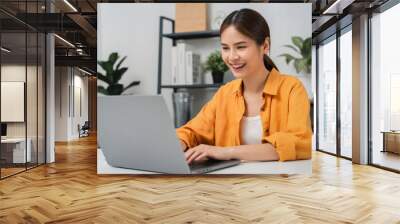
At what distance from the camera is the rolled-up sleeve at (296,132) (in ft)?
17.2

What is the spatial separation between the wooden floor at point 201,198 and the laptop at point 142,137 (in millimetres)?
293

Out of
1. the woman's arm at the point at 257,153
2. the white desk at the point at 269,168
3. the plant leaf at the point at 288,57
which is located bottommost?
the white desk at the point at 269,168

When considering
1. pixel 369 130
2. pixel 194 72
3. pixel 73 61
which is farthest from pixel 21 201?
pixel 73 61

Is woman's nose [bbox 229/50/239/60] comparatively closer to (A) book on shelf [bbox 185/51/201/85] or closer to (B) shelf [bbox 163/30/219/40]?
(B) shelf [bbox 163/30/219/40]

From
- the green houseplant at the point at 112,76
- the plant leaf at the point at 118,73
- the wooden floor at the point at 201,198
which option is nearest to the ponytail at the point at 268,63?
the wooden floor at the point at 201,198

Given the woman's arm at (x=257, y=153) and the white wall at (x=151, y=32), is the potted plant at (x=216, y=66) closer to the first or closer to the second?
the white wall at (x=151, y=32)

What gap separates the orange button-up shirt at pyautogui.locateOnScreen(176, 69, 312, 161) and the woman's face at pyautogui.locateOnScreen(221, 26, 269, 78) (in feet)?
0.52

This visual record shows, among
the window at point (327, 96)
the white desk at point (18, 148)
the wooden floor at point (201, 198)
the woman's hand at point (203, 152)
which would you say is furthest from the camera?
the window at point (327, 96)

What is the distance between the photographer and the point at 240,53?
5215 millimetres

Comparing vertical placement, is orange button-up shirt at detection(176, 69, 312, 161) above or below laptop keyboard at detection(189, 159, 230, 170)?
above

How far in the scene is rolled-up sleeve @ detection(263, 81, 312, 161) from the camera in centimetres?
525

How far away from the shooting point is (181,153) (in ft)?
17.5

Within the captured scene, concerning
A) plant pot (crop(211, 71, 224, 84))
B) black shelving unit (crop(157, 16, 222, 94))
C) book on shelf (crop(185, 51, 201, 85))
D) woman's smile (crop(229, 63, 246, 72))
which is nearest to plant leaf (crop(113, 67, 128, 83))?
black shelving unit (crop(157, 16, 222, 94))

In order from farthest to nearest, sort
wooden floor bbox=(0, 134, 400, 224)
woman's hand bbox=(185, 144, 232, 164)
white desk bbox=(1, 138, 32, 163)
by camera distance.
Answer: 1. white desk bbox=(1, 138, 32, 163)
2. woman's hand bbox=(185, 144, 232, 164)
3. wooden floor bbox=(0, 134, 400, 224)
